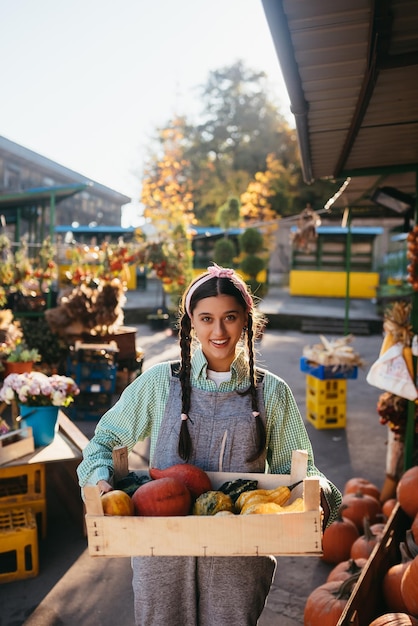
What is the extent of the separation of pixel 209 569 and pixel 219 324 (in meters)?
0.78

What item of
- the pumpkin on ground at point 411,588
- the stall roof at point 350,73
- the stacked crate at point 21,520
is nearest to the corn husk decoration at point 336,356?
the stall roof at point 350,73

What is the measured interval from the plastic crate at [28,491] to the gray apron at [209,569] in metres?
2.27

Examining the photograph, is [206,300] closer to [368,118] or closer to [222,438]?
[222,438]

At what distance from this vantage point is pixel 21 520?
3729mm

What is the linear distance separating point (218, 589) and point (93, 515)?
599 mm

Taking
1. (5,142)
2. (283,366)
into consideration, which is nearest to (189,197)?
(5,142)

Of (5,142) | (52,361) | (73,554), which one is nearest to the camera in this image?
(73,554)

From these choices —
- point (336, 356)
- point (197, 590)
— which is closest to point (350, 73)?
point (197, 590)

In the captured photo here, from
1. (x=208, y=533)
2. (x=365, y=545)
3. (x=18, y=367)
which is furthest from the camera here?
(x=18, y=367)

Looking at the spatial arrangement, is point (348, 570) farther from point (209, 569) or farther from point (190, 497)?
point (190, 497)

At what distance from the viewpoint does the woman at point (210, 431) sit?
174 centimetres

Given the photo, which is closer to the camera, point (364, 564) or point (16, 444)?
point (364, 564)

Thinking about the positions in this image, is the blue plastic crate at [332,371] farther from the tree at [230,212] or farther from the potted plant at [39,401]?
the tree at [230,212]

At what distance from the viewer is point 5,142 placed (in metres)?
21.4
